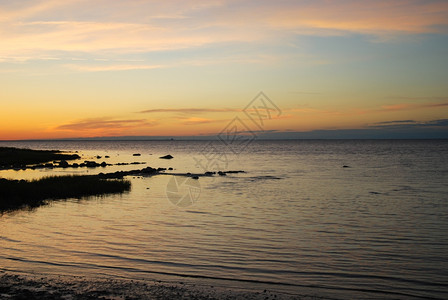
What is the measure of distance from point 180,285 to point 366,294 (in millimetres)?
6252

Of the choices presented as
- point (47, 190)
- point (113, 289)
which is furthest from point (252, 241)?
point (47, 190)

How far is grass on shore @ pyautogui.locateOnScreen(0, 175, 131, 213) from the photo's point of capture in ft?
102

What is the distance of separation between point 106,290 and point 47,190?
85.0 feet

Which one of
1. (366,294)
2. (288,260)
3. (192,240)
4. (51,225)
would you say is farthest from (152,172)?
(366,294)

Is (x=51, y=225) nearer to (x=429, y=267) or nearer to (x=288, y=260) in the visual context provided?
(x=288, y=260)

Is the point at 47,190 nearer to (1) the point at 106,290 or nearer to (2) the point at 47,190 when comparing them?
(2) the point at 47,190

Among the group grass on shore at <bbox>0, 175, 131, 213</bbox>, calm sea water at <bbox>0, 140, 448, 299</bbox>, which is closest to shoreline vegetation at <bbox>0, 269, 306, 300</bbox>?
calm sea water at <bbox>0, 140, 448, 299</bbox>

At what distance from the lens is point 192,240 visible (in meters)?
20.2

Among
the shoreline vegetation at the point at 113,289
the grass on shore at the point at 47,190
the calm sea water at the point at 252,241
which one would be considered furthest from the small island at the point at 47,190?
the shoreline vegetation at the point at 113,289

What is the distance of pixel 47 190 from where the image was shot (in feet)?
115

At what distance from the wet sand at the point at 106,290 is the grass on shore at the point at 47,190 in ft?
58.4

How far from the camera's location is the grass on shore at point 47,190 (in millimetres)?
→ 31141

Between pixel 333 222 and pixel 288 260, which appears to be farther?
pixel 333 222

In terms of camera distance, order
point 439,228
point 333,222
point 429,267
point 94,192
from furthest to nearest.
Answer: point 94,192 → point 333,222 → point 439,228 → point 429,267
